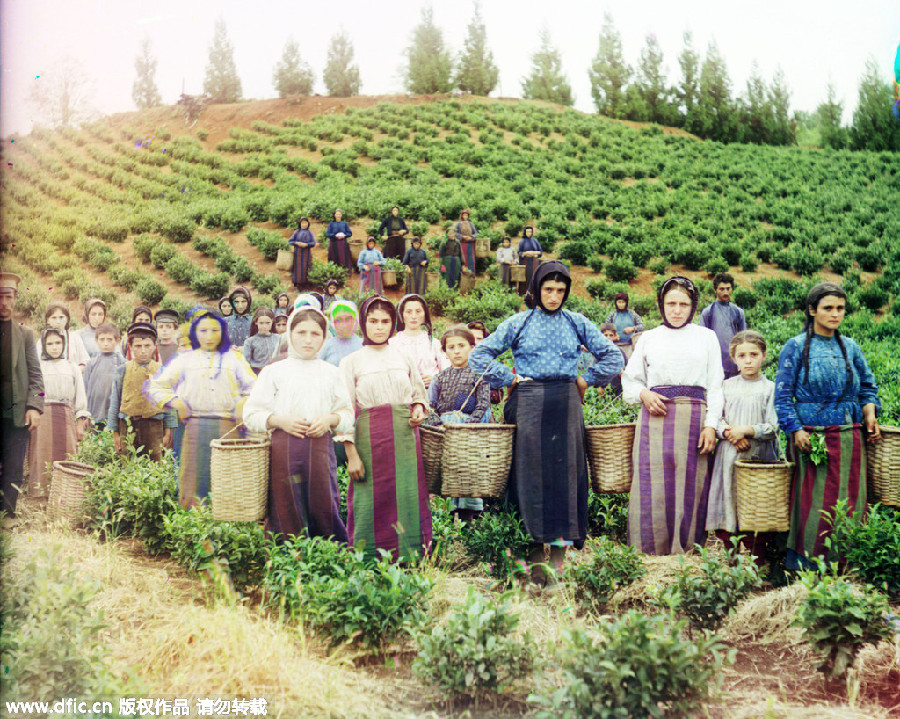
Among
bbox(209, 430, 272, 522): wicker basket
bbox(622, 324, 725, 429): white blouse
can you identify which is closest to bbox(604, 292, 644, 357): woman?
bbox(622, 324, 725, 429): white blouse

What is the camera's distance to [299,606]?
303 cm

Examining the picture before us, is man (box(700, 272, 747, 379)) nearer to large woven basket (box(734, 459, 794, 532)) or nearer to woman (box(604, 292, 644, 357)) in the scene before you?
woman (box(604, 292, 644, 357))

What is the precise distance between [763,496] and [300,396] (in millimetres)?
2367

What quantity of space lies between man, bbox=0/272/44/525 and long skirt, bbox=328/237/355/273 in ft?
30.8

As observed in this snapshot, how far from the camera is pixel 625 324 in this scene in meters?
9.02

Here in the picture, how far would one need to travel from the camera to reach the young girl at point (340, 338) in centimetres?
483

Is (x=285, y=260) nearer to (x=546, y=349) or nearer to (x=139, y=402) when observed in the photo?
(x=139, y=402)

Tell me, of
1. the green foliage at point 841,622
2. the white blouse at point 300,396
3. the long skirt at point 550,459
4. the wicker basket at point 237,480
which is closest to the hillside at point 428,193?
the white blouse at point 300,396

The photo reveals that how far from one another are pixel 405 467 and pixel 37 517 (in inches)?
106

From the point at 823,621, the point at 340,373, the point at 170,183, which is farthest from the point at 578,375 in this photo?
the point at 170,183

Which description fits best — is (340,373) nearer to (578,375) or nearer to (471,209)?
(578,375)

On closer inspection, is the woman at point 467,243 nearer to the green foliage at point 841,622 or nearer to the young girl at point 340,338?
the young girl at point 340,338

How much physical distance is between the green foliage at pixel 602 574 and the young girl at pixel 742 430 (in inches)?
25.4

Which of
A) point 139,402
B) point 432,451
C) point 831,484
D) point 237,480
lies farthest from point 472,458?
point 139,402
